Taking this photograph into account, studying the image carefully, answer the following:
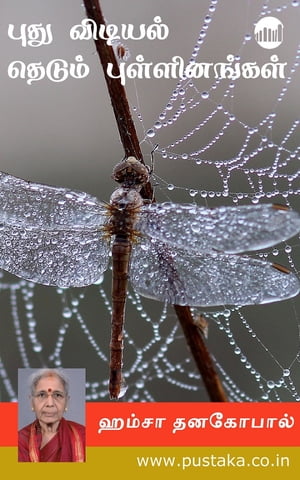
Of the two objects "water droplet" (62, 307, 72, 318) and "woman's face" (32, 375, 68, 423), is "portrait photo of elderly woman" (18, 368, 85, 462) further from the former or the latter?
"water droplet" (62, 307, 72, 318)

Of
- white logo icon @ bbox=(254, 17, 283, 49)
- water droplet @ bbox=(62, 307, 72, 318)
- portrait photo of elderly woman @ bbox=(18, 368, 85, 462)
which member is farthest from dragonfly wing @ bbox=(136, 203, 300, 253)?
white logo icon @ bbox=(254, 17, 283, 49)

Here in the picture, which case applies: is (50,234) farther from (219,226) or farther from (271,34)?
(271,34)

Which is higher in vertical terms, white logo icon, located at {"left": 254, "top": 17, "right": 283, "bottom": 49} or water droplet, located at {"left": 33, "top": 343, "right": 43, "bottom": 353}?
white logo icon, located at {"left": 254, "top": 17, "right": 283, "bottom": 49}

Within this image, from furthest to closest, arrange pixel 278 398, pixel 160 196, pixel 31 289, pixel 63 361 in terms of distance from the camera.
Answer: pixel 31 289 < pixel 63 361 < pixel 278 398 < pixel 160 196

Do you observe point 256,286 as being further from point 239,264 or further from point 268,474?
point 268,474

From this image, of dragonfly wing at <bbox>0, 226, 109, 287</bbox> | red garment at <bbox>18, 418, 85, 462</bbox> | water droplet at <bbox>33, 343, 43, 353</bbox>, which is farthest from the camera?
water droplet at <bbox>33, 343, 43, 353</bbox>

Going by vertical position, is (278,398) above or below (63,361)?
below

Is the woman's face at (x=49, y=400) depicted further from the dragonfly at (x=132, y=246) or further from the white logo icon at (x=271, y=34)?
the white logo icon at (x=271, y=34)

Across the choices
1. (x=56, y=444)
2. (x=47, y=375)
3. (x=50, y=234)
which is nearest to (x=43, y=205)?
(x=50, y=234)

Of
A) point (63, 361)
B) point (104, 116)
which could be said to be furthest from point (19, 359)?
point (104, 116)
